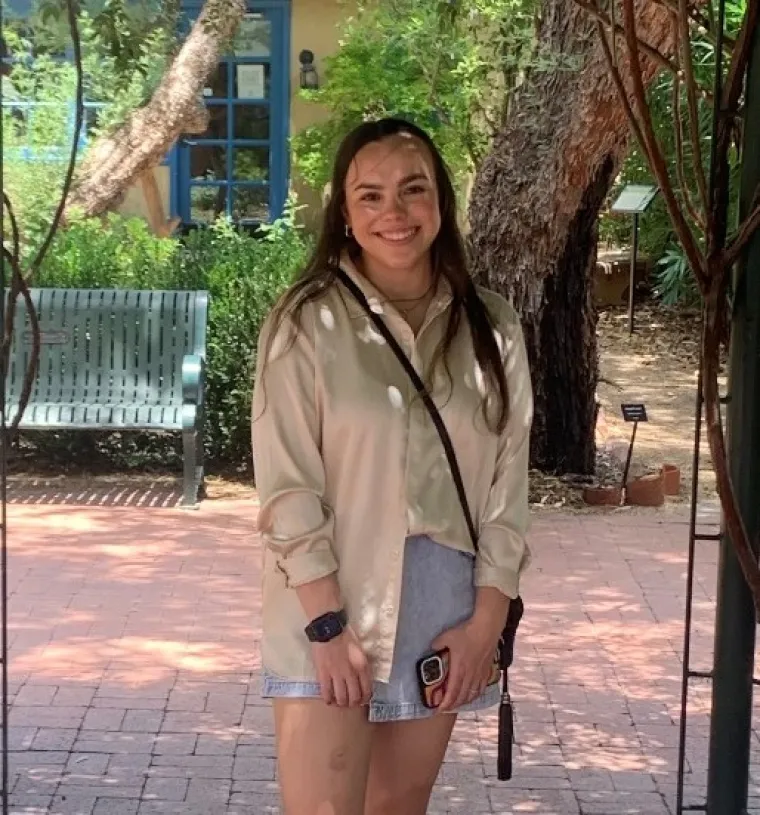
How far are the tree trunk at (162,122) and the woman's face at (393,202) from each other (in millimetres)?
8454

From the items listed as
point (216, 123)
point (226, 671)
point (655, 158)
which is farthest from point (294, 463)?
point (216, 123)

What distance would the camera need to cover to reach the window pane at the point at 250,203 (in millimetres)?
14000

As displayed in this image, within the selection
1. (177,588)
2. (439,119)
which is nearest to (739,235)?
(177,588)

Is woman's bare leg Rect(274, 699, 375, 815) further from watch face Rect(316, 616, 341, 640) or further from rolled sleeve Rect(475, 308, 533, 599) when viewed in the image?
rolled sleeve Rect(475, 308, 533, 599)

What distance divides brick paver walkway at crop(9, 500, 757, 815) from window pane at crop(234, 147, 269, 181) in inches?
271

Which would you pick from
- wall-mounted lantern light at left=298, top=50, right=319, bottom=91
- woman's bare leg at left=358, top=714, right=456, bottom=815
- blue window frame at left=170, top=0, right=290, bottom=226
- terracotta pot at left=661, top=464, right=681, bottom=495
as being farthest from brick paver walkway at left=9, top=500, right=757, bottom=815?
blue window frame at left=170, top=0, right=290, bottom=226

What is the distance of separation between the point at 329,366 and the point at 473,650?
584mm

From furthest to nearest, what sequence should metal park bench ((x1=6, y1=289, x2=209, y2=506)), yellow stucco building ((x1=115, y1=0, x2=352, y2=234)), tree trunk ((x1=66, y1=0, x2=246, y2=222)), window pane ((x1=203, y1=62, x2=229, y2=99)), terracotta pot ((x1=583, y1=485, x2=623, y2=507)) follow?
window pane ((x1=203, y1=62, x2=229, y2=99))
yellow stucco building ((x1=115, y1=0, x2=352, y2=234))
tree trunk ((x1=66, y1=0, x2=246, y2=222))
terracotta pot ((x1=583, y1=485, x2=623, y2=507))
metal park bench ((x1=6, y1=289, x2=209, y2=506))

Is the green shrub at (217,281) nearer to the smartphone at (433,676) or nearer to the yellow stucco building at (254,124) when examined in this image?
the yellow stucco building at (254,124)

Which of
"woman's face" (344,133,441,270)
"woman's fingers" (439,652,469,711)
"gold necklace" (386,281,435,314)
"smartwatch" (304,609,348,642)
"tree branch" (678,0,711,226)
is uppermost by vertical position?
"tree branch" (678,0,711,226)

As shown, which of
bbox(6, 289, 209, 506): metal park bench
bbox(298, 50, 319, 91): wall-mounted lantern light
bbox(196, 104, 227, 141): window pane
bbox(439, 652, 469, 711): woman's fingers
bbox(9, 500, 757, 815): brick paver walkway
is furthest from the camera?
bbox(196, 104, 227, 141): window pane

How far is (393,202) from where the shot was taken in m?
2.52

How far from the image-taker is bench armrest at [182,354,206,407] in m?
7.65

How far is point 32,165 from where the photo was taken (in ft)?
34.9
